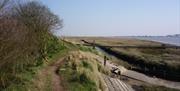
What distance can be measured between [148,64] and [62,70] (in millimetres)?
28415

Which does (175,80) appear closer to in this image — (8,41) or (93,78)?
(93,78)

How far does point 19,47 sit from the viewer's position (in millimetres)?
18891

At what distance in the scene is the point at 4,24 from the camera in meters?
A: 16.0

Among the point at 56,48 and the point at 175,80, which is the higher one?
the point at 56,48

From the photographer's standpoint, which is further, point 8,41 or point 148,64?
point 148,64

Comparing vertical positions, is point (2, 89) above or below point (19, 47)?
below

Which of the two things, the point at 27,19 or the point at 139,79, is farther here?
the point at 139,79

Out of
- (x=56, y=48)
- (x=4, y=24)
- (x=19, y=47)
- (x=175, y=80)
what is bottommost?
(x=175, y=80)

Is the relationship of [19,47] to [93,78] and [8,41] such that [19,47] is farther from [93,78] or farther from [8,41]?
[93,78]

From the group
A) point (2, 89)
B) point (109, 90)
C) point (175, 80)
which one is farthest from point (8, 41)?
point (175, 80)

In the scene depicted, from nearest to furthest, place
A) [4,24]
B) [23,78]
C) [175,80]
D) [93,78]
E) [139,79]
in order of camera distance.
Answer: [4,24] → [23,78] → [93,78] → [139,79] → [175,80]

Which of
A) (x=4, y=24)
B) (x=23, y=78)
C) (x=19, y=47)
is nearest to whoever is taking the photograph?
(x=4, y=24)

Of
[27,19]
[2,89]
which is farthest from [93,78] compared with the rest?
[27,19]

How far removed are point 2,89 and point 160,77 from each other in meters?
29.5
